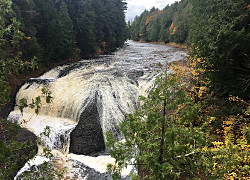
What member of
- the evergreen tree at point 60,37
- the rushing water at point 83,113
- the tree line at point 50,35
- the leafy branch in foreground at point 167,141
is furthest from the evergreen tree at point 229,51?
the evergreen tree at point 60,37

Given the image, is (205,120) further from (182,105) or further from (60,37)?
(60,37)

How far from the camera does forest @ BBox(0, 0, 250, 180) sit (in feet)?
10.6

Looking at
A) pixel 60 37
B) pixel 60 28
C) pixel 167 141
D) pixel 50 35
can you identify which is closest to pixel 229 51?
pixel 167 141

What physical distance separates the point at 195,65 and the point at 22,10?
620 inches

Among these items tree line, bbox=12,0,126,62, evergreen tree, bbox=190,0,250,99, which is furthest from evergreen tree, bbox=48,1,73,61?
evergreen tree, bbox=190,0,250,99

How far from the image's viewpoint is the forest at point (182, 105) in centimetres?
325

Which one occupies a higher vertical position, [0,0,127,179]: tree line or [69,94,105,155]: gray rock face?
[0,0,127,179]: tree line

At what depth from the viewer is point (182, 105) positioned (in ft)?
20.2

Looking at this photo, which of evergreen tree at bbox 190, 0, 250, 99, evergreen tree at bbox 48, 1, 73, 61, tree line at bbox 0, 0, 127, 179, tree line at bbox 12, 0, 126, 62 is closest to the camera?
evergreen tree at bbox 190, 0, 250, 99

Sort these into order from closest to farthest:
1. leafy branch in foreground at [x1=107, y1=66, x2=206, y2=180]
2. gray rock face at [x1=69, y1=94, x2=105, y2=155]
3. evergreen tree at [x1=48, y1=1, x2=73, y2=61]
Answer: leafy branch in foreground at [x1=107, y1=66, x2=206, y2=180] < gray rock face at [x1=69, y1=94, x2=105, y2=155] < evergreen tree at [x1=48, y1=1, x2=73, y2=61]

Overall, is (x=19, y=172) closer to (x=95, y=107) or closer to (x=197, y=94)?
(x=95, y=107)

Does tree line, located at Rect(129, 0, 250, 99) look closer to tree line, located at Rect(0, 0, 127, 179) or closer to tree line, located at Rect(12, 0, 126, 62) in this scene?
tree line, located at Rect(0, 0, 127, 179)

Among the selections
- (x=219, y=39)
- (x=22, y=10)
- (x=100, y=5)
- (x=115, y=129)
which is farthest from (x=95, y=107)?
(x=100, y=5)

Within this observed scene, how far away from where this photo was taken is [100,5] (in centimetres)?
3066
